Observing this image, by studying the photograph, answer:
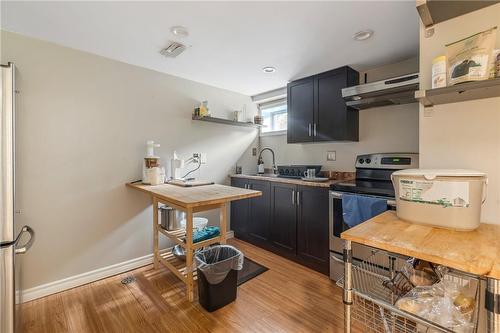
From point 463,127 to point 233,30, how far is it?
1649mm

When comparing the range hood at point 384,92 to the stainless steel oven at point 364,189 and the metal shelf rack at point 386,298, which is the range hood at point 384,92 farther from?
the metal shelf rack at point 386,298

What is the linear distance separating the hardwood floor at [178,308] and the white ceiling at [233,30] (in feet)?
7.23

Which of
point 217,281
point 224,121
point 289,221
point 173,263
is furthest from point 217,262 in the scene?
point 224,121

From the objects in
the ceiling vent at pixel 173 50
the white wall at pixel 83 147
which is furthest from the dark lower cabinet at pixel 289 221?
the ceiling vent at pixel 173 50

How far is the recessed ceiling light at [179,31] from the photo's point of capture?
1.78 meters

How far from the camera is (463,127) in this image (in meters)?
1.18

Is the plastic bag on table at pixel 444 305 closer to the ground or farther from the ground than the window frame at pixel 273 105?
closer to the ground

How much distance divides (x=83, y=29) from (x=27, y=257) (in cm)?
195

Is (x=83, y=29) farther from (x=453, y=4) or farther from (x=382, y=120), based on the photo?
(x=382, y=120)

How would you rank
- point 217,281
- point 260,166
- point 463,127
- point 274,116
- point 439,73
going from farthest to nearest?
point 274,116 < point 260,166 < point 217,281 < point 463,127 < point 439,73

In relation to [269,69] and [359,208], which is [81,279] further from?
[269,69]

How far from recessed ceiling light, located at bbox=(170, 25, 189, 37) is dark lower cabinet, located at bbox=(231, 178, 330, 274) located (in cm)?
180

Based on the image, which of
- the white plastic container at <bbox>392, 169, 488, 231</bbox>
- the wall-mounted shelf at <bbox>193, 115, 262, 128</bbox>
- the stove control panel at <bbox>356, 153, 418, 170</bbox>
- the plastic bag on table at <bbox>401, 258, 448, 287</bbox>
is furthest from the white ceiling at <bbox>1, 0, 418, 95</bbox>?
the plastic bag on table at <bbox>401, 258, 448, 287</bbox>

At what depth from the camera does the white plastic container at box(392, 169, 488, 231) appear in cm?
94
